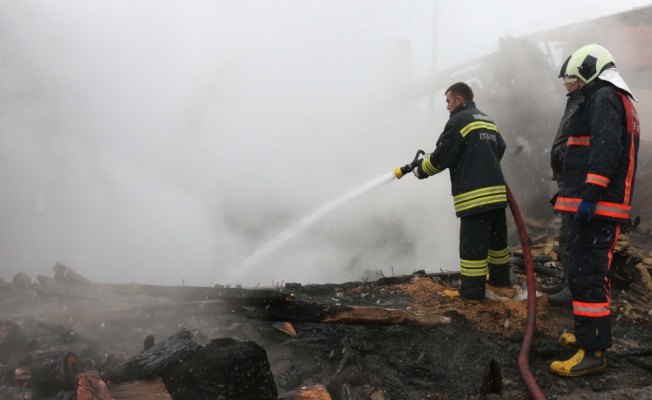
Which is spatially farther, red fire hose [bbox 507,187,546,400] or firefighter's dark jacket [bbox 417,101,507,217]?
firefighter's dark jacket [bbox 417,101,507,217]

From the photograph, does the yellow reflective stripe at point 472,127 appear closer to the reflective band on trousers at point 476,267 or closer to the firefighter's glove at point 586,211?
the reflective band on trousers at point 476,267

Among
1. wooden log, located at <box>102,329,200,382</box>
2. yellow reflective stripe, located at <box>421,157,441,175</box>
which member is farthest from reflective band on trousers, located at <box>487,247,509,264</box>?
wooden log, located at <box>102,329,200,382</box>

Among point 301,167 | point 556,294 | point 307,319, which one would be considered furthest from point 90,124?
point 556,294

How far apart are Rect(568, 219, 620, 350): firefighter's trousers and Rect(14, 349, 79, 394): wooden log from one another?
2.80m

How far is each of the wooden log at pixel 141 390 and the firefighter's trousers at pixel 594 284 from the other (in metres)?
2.36

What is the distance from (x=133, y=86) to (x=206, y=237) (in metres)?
2.65

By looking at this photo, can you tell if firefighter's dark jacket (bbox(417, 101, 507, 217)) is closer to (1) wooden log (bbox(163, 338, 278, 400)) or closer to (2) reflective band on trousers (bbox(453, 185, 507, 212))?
(2) reflective band on trousers (bbox(453, 185, 507, 212))

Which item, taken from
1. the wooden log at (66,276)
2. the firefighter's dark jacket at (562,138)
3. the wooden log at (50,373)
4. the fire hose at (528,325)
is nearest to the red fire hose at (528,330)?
the fire hose at (528,325)

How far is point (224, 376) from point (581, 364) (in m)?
2.08

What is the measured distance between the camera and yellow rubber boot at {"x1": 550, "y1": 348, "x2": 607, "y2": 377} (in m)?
2.69

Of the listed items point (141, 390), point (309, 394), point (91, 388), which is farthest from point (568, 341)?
point (91, 388)

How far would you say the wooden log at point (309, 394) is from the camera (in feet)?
7.22

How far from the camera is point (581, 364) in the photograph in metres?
2.70

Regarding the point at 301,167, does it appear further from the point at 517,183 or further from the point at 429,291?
the point at 429,291
